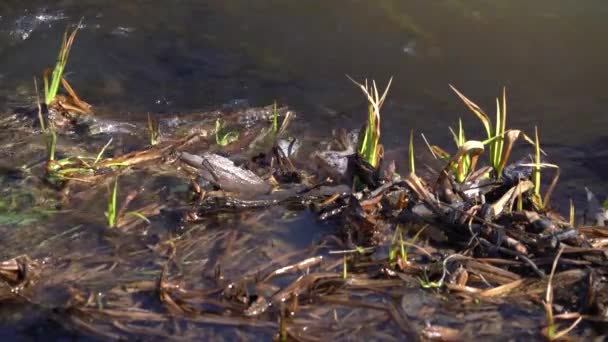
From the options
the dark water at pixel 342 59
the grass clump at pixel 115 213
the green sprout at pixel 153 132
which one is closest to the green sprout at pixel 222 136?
the green sprout at pixel 153 132

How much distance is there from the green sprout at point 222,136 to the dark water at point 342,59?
0.51m

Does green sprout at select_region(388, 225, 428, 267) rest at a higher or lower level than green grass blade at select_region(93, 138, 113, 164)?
higher

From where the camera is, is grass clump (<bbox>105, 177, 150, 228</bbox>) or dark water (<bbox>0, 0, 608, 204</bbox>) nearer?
grass clump (<bbox>105, 177, 150, 228</bbox>)

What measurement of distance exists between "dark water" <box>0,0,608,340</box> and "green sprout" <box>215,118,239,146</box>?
0.51 meters

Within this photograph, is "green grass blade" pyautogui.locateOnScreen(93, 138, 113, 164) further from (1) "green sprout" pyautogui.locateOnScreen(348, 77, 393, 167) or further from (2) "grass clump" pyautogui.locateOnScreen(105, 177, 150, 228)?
(1) "green sprout" pyautogui.locateOnScreen(348, 77, 393, 167)

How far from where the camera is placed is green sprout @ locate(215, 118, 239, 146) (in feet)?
12.8

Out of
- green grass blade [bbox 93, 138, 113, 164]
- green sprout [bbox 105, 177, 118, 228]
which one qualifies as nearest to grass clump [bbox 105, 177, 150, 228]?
green sprout [bbox 105, 177, 118, 228]

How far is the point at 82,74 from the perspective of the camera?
4910mm

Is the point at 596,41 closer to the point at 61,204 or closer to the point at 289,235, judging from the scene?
the point at 289,235

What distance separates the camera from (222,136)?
400 cm

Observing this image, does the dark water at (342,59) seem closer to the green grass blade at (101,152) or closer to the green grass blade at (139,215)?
the green grass blade at (101,152)

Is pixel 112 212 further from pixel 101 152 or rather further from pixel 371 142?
pixel 371 142

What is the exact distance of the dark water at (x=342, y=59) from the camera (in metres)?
4.55

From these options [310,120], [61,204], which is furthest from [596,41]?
[61,204]
